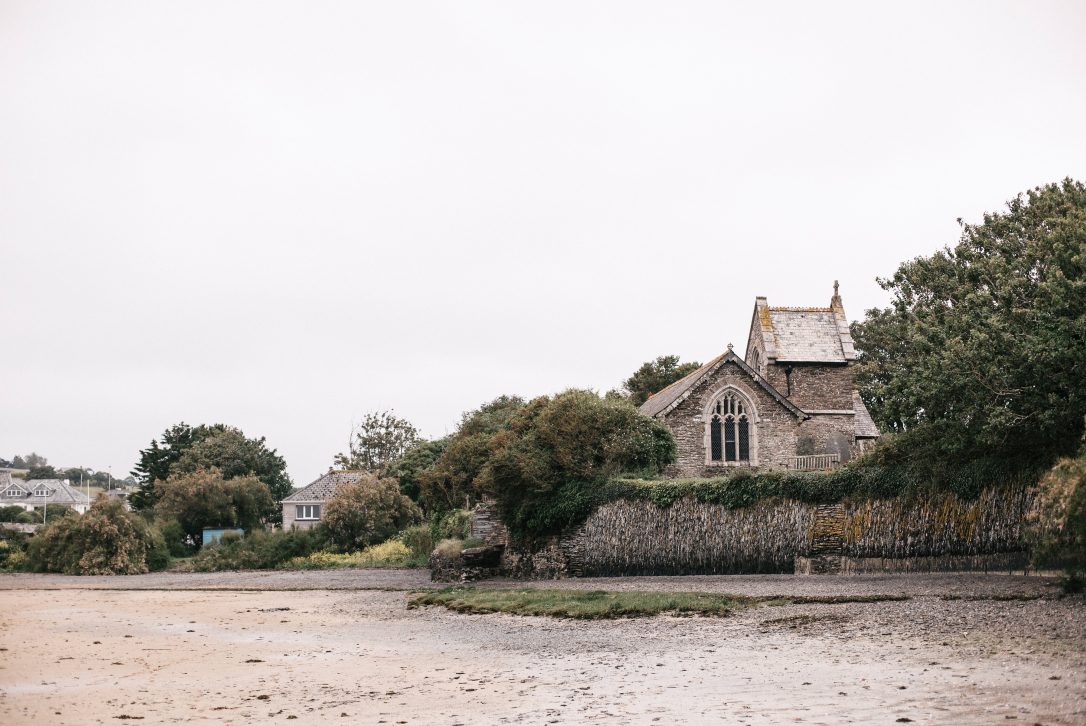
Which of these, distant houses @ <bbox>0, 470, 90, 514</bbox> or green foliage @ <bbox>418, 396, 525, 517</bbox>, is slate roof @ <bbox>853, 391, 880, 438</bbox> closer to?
green foliage @ <bbox>418, 396, 525, 517</bbox>

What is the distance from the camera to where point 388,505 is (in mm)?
51031

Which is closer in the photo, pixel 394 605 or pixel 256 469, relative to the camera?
pixel 394 605

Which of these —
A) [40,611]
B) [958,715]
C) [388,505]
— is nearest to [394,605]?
[40,611]

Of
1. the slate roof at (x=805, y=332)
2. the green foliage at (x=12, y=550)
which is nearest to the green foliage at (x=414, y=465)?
the green foliage at (x=12, y=550)

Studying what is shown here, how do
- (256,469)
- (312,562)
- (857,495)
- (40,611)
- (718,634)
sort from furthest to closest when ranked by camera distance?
(256,469) < (312,562) < (40,611) < (857,495) < (718,634)

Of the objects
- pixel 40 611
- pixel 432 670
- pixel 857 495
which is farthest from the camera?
pixel 40 611

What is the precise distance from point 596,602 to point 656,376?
4229 cm

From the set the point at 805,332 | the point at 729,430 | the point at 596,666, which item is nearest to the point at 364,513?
the point at 729,430

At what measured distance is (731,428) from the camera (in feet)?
134

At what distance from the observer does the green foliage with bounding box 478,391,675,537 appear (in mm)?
31812

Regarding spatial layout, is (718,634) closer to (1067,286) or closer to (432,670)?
(432,670)

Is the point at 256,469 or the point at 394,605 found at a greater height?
the point at 256,469

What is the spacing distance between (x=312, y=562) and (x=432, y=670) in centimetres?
3332

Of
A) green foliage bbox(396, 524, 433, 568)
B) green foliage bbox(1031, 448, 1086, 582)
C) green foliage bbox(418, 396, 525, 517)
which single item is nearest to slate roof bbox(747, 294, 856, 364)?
green foliage bbox(418, 396, 525, 517)
